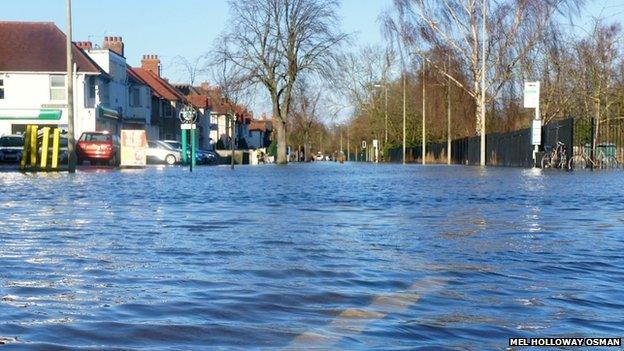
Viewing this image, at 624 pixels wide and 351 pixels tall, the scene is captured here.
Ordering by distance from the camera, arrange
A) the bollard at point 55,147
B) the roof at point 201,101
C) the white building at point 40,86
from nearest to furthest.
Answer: the bollard at point 55,147, the white building at point 40,86, the roof at point 201,101

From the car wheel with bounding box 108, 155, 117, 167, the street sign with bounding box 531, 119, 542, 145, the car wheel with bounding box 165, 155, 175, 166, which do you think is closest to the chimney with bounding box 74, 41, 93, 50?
the car wheel with bounding box 165, 155, 175, 166

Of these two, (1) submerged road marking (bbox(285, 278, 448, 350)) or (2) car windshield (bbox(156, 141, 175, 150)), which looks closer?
(1) submerged road marking (bbox(285, 278, 448, 350))

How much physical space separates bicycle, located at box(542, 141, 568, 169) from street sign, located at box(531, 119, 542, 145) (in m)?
1.31

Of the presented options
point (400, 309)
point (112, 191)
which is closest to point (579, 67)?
point (112, 191)

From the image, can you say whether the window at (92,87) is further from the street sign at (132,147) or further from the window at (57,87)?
the street sign at (132,147)

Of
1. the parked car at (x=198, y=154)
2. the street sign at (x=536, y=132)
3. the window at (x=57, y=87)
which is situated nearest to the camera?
the street sign at (x=536, y=132)

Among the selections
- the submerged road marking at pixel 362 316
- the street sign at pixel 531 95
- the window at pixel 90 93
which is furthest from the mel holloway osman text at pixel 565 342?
the window at pixel 90 93

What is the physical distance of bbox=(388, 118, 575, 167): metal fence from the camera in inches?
1538

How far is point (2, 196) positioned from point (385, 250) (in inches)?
387

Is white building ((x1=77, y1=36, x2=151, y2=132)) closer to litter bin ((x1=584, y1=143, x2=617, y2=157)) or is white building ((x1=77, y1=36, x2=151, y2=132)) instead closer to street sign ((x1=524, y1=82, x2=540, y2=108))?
street sign ((x1=524, y1=82, x2=540, y2=108))

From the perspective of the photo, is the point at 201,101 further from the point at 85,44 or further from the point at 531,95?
the point at 531,95

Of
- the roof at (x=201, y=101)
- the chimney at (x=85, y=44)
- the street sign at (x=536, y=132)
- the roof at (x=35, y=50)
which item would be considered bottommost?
the street sign at (x=536, y=132)

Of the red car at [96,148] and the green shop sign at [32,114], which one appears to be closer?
the red car at [96,148]

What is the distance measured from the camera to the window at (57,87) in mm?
60094
